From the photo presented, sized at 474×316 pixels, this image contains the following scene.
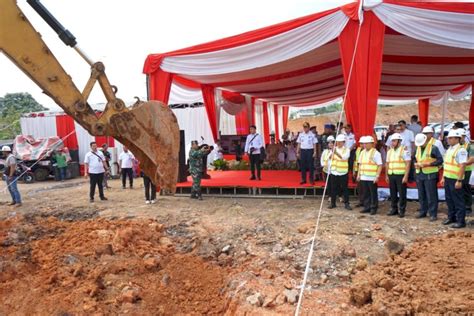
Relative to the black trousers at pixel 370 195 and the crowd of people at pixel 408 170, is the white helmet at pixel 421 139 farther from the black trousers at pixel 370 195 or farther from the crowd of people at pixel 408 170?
the black trousers at pixel 370 195

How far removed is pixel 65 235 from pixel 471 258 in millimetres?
5663

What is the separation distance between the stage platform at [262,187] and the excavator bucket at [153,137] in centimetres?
436

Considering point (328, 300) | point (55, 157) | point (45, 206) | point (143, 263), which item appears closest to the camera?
point (328, 300)

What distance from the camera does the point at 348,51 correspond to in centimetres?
646

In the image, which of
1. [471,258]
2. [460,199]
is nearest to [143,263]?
[471,258]

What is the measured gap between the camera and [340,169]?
6.52 meters

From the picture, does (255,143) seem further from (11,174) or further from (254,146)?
(11,174)

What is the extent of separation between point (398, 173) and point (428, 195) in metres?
0.56

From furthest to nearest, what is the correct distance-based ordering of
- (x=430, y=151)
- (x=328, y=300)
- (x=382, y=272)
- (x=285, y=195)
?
(x=285, y=195)
(x=430, y=151)
(x=382, y=272)
(x=328, y=300)

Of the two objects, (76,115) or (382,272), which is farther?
(382,272)

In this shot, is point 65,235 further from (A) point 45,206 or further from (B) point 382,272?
(B) point 382,272

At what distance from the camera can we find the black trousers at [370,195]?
241 inches

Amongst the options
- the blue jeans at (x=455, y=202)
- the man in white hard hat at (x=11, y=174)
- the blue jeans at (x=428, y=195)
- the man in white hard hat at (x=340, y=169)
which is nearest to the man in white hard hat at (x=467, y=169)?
the blue jeans at (x=455, y=202)

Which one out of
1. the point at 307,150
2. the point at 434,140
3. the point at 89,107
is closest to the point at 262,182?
the point at 307,150
